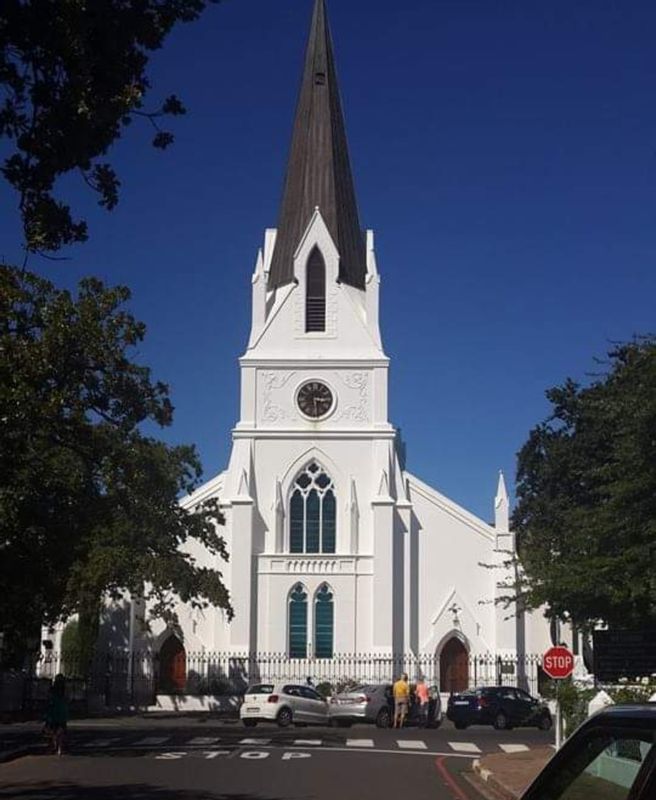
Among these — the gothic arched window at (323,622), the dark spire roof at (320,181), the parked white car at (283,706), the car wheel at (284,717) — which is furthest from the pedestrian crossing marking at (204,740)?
the dark spire roof at (320,181)

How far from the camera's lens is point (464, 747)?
90.0ft

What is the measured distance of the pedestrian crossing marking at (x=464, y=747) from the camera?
2645 cm

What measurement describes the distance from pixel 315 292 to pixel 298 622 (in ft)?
46.6

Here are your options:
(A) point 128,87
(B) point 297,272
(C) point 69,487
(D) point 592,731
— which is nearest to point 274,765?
(C) point 69,487

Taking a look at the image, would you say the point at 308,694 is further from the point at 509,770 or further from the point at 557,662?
the point at 509,770

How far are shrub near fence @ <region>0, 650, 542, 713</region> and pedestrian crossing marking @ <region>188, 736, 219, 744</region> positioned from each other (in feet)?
48.7

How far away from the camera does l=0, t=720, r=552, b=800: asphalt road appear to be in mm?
17078

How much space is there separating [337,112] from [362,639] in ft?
79.4

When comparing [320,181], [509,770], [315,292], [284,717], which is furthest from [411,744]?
[320,181]

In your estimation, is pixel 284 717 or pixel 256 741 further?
pixel 284 717

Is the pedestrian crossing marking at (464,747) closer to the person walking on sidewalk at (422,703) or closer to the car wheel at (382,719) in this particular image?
the car wheel at (382,719)

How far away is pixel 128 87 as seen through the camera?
10688 mm

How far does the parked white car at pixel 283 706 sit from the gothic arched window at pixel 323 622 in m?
12.1

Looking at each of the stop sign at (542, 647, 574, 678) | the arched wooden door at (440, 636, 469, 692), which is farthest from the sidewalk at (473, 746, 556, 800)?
the arched wooden door at (440, 636, 469, 692)
